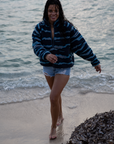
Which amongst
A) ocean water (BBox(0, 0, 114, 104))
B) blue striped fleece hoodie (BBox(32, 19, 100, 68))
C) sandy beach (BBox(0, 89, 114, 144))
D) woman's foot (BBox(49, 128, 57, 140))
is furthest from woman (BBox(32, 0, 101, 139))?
ocean water (BBox(0, 0, 114, 104))

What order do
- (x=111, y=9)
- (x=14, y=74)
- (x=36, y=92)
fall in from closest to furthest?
(x=36, y=92), (x=14, y=74), (x=111, y=9)

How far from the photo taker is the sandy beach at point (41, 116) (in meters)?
3.05

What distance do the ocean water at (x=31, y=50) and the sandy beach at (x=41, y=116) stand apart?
318 millimetres

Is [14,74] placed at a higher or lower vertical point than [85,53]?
lower

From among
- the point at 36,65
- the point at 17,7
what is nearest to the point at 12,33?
the point at 36,65

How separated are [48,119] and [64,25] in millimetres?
1678

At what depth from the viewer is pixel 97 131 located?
2268mm

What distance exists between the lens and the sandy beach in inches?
120

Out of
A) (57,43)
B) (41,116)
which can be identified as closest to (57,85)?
(57,43)

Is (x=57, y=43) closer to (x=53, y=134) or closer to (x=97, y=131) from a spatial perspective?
(x=97, y=131)

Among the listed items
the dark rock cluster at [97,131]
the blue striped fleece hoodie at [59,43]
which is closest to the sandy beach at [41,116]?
the dark rock cluster at [97,131]

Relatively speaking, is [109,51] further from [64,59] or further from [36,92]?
[64,59]

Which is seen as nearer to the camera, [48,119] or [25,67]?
[48,119]

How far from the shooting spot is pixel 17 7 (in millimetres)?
14977
